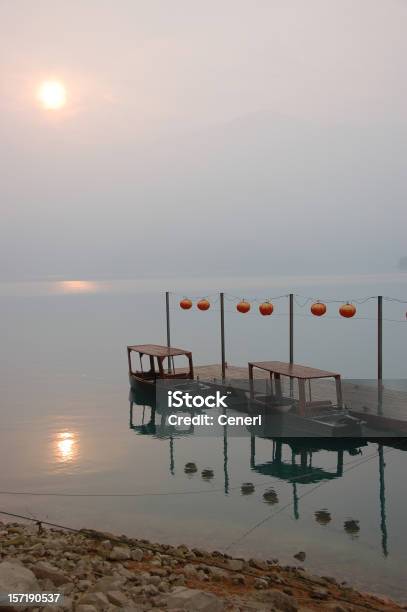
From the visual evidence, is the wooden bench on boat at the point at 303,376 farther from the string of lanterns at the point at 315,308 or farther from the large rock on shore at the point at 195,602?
the large rock on shore at the point at 195,602

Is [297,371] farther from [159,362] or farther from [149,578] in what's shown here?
[149,578]

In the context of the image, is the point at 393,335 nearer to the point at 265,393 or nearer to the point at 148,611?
the point at 265,393

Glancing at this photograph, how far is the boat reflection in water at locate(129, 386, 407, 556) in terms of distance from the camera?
18.1 meters

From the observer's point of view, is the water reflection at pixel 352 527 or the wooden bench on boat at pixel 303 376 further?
the wooden bench on boat at pixel 303 376

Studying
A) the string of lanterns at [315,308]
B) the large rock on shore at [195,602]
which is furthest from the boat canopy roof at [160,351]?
Result: the large rock on shore at [195,602]

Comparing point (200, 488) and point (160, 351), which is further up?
point (160, 351)

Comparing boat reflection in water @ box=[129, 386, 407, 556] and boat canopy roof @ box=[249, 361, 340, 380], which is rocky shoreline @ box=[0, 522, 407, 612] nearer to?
boat reflection in water @ box=[129, 386, 407, 556]

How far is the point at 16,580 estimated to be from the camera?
10109mm

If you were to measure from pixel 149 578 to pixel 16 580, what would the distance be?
2880mm

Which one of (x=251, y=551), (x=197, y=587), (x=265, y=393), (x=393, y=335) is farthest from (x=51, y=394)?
(x=393, y=335)

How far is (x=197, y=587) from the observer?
39.3 feet

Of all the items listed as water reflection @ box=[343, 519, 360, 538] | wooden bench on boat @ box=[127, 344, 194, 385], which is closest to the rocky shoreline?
water reflection @ box=[343, 519, 360, 538]

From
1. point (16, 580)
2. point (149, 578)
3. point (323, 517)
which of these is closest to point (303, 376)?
point (323, 517)

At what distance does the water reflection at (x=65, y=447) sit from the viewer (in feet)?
76.8
